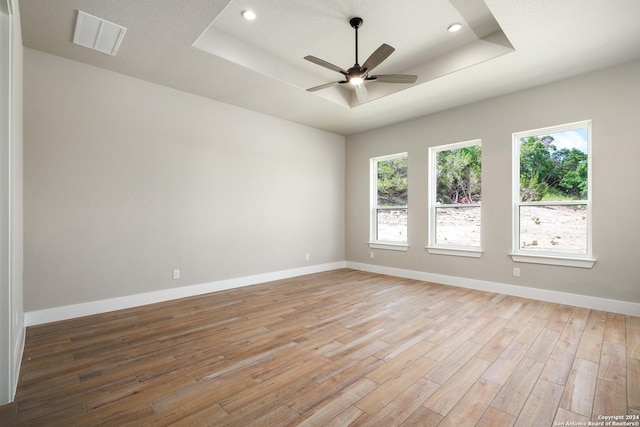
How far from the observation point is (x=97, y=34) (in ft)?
9.46

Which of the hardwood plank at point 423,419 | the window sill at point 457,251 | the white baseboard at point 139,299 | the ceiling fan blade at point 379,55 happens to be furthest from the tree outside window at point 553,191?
the white baseboard at point 139,299

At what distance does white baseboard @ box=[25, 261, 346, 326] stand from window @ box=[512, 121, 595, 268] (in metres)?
3.86

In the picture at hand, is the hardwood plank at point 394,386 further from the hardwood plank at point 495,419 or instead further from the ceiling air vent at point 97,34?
the ceiling air vent at point 97,34

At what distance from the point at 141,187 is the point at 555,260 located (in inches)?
217

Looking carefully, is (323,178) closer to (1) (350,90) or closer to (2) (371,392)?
(1) (350,90)

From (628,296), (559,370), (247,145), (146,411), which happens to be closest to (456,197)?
(628,296)

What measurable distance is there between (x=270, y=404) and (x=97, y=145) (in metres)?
3.51

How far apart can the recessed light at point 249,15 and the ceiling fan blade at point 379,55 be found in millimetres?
1266

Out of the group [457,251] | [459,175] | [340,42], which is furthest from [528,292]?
[340,42]

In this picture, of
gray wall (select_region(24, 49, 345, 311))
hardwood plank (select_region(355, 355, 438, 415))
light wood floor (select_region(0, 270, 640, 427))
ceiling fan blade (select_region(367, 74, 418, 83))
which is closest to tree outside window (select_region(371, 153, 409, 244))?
gray wall (select_region(24, 49, 345, 311))

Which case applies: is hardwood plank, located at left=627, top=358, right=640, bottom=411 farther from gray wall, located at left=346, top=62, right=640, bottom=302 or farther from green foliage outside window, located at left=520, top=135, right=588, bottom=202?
green foliage outside window, located at left=520, top=135, right=588, bottom=202

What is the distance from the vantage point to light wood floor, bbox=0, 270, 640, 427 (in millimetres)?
1712

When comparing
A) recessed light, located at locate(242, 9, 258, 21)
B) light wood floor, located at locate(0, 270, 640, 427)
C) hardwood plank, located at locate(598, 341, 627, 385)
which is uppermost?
recessed light, located at locate(242, 9, 258, 21)

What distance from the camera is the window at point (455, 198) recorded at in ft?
15.4
